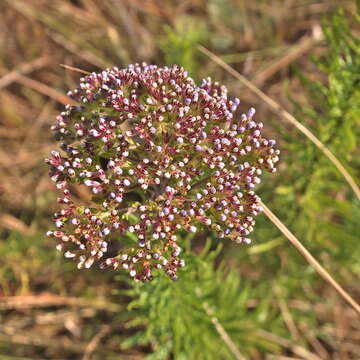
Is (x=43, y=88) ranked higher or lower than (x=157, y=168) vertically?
→ higher

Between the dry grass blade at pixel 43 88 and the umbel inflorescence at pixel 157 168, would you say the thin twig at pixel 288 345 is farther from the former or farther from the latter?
the dry grass blade at pixel 43 88

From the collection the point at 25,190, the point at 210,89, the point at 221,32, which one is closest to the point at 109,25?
the point at 221,32

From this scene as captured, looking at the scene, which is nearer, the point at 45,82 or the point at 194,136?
the point at 194,136

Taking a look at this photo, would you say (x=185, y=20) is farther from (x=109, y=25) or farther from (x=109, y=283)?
(x=109, y=283)

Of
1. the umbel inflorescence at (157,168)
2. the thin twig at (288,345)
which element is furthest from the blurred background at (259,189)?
the umbel inflorescence at (157,168)

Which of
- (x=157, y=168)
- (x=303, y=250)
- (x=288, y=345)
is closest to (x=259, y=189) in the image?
(x=303, y=250)

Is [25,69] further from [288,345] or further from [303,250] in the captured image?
[288,345]
